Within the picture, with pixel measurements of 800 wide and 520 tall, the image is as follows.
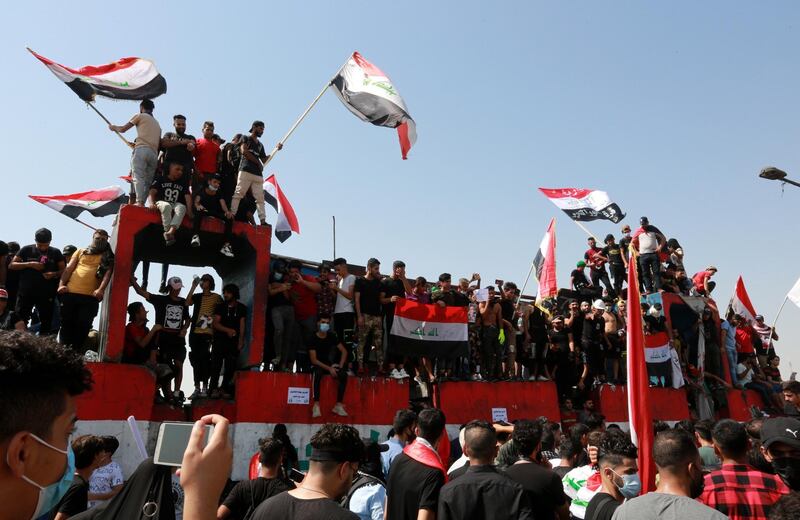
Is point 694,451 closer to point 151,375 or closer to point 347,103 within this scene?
point 151,375

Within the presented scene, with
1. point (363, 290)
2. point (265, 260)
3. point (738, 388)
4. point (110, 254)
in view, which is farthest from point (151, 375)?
point (738, 388)

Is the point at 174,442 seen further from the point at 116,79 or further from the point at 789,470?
the point at 116,79

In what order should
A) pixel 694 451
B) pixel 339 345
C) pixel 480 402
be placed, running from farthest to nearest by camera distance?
pixel 480 402, pixel 339 345, pixel 694 451

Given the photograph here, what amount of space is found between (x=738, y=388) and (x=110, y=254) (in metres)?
14.9

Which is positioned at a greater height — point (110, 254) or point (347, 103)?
point (347, 103)

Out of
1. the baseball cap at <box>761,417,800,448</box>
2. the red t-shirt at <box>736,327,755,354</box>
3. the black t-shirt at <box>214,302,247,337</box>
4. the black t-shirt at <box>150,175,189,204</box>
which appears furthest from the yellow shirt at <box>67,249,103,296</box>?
the red t-shirt at <box>736,327,755,354</box>

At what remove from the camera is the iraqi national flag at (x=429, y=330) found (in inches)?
457

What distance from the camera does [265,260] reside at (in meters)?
11.2

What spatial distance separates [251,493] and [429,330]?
23.9ft

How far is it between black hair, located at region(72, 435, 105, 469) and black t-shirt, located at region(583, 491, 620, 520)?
3.58 meters

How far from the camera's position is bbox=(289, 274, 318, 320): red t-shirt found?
36.2 ft

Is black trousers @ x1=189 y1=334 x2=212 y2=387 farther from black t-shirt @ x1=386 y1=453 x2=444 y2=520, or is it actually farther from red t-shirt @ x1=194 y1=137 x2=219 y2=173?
black t-shirt @ x1=386 y1=453 x2=444 y2=520

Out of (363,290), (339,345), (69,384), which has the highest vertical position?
(363,290)

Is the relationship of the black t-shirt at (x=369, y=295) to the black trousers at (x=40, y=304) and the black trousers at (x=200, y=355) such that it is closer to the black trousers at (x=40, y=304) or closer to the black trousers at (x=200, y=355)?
the black trousers at (x=200, y=355)
